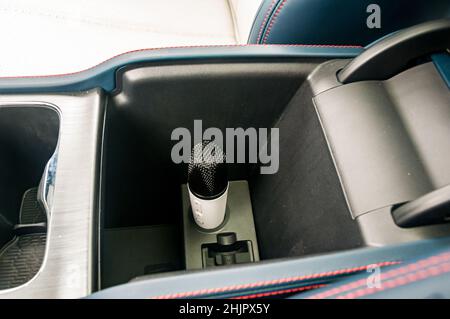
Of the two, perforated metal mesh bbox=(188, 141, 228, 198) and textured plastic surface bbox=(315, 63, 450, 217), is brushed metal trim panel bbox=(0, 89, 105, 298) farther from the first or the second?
textured plastic surface bbox=(315, 63, 450, 217)

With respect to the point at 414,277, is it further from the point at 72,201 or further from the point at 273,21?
the point at 273,21

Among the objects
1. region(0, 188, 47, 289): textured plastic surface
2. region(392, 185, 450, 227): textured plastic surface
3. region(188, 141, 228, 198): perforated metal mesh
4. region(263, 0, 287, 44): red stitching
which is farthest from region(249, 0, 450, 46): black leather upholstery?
region(0, 188, 47, 289): textured plastic surface

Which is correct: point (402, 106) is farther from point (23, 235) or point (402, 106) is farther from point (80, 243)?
point (23, 235)

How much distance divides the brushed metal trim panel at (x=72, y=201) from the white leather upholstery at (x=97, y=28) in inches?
11.1

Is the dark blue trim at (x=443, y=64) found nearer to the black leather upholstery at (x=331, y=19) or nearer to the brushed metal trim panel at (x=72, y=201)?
the black leather upholstery at (x=331, y=19)

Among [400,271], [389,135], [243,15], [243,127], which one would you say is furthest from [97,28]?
[400,271]

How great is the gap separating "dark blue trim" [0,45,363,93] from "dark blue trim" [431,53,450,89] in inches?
6.7

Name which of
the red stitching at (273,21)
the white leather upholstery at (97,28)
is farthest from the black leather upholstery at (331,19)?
the white leather upholstery at (97,28)

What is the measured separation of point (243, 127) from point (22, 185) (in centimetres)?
41

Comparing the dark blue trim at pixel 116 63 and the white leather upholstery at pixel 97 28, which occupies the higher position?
the white leather upholstery at pixel 97 28

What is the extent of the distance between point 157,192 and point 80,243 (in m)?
0.32

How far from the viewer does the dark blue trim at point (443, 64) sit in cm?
50
